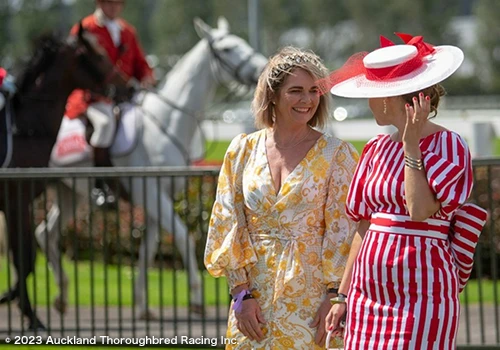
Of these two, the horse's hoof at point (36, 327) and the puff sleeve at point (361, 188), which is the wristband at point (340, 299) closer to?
the puff sleeve at point (361, 188)

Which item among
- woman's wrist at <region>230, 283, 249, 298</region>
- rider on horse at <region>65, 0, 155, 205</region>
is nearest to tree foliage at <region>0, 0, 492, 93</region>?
rider on horse at <region>65, 0, 155, 205</region>

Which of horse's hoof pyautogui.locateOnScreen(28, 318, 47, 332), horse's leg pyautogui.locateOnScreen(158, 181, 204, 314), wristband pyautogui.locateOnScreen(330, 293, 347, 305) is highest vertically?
wristband pyautogui.locateOnScreen(330, 293, 347, 305)

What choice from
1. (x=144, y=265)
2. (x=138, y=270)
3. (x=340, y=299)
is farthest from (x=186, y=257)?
(x=340, y=299)

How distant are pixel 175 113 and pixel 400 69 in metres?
7.07

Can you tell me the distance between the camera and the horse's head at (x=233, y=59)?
447 inches

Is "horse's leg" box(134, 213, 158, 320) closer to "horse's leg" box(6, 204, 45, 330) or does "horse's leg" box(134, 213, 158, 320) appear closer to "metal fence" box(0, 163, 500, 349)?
"metal fence" box(0, 163, 500, 349)

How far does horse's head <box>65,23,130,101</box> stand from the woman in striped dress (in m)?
6.46

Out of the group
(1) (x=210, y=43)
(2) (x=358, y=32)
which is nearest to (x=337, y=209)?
(1) (x=210, y=43)

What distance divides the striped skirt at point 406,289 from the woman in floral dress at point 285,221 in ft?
1.47

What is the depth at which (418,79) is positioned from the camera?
3973 mm

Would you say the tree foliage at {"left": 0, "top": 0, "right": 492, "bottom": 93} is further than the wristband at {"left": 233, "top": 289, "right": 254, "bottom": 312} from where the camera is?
Yes

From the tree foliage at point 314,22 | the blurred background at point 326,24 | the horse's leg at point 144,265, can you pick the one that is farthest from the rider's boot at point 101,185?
the tree foliage at point 314,22

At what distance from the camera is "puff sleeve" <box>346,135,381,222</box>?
161 inches

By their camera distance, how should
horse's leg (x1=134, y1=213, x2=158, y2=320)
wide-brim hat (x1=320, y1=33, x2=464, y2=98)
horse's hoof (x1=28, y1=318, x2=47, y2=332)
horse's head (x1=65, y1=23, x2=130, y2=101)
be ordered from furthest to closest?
horse's head (x1=65, y1=23, x2=130, y2=101) → horse's leg (x1=134, y1=213, x2=158, y2=320) → horse's hoof (x1=28, y1=318, x2=47, y2=332) → wide-brim hat (x1=320, y1=33, x2=464, y2=98)
